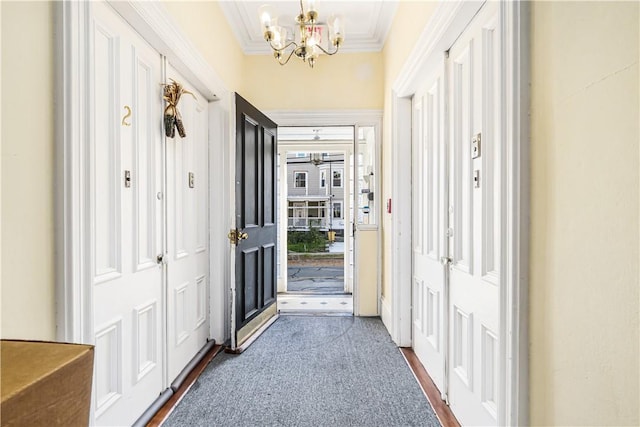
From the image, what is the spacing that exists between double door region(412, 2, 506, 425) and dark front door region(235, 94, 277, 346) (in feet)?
4.68

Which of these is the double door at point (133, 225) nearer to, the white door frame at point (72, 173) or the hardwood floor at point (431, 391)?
the white door frame at point (72, 173)

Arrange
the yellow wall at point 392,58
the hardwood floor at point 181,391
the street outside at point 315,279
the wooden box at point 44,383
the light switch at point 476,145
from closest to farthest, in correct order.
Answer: the wooden box at point 44,383, the light switch at point 476,145, the hardwood floor at point 181,391, the yellow wall at point 392,58, the street outside at point 315,279

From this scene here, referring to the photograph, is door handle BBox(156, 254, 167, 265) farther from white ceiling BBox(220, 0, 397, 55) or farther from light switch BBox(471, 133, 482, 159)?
white ceiling BBox(220, 0, 397, 55)

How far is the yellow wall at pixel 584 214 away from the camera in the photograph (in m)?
0.73

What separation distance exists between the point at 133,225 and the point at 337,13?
8.30ft

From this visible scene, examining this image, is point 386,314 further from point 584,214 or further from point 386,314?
point 584,214

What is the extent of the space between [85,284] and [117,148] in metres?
0.68

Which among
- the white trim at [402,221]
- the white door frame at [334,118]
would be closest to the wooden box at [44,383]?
the white trim at [402,221]

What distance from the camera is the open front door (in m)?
2.82

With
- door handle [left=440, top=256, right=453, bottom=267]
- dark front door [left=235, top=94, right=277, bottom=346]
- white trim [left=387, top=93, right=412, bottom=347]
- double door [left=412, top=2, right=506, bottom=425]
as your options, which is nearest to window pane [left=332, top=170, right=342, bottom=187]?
dark front door [left=235, top=94, right=277, bottom=346]

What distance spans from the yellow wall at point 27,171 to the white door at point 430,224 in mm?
1859

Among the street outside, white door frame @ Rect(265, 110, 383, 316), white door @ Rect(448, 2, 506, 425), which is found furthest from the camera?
the street outside

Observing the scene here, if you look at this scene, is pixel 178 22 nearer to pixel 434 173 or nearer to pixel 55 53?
pixel 55 53

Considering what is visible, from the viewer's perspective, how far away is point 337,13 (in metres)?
3.10
